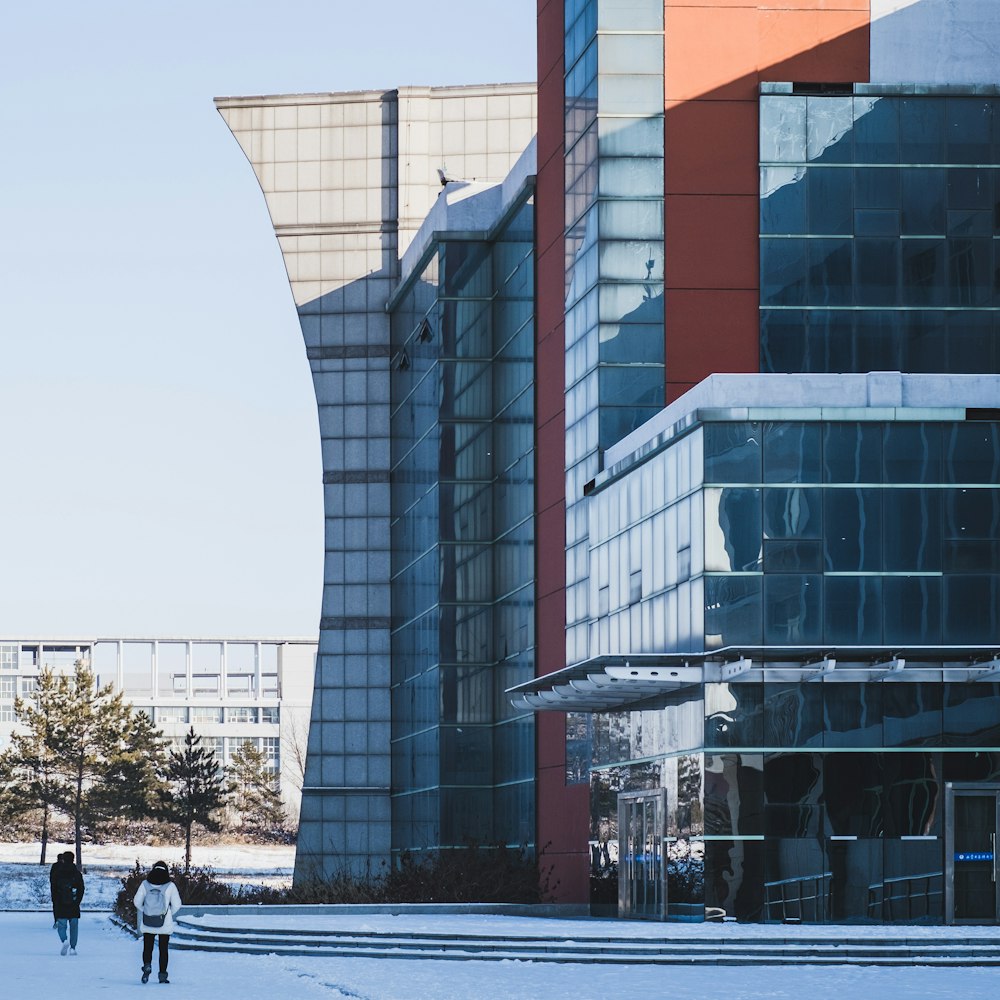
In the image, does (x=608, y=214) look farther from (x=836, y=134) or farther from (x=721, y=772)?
(x=721, y=772)

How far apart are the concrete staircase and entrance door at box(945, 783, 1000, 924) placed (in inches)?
146

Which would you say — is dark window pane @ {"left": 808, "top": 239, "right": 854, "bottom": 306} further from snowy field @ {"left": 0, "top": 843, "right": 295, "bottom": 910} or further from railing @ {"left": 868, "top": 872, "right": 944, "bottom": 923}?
snowy field @ {"left": 0, "top": 843, "right": 295, "bottom": 910}

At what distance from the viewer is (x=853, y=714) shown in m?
40.9

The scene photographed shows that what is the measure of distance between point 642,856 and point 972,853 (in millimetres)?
7777

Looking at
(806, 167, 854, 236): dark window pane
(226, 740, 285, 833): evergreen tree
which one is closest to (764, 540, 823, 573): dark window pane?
(806, 167, 854, 236): dark window pane

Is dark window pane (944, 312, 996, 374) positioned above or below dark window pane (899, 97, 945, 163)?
below

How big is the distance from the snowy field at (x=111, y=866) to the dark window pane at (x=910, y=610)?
39.8 meters

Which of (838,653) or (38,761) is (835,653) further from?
(38,761)

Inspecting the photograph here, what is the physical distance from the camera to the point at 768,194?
168 feet

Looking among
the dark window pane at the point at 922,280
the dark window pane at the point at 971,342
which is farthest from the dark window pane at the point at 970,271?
the dark window pane at the point at 971,342

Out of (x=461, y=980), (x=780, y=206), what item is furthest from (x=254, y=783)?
(x=461, y=980)

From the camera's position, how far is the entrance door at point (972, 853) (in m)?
40.4

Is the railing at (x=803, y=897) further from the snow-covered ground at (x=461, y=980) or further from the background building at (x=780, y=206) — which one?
the snow-covered ground at (x=461, y=980)

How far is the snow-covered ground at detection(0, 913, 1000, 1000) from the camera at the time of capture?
2580cm
